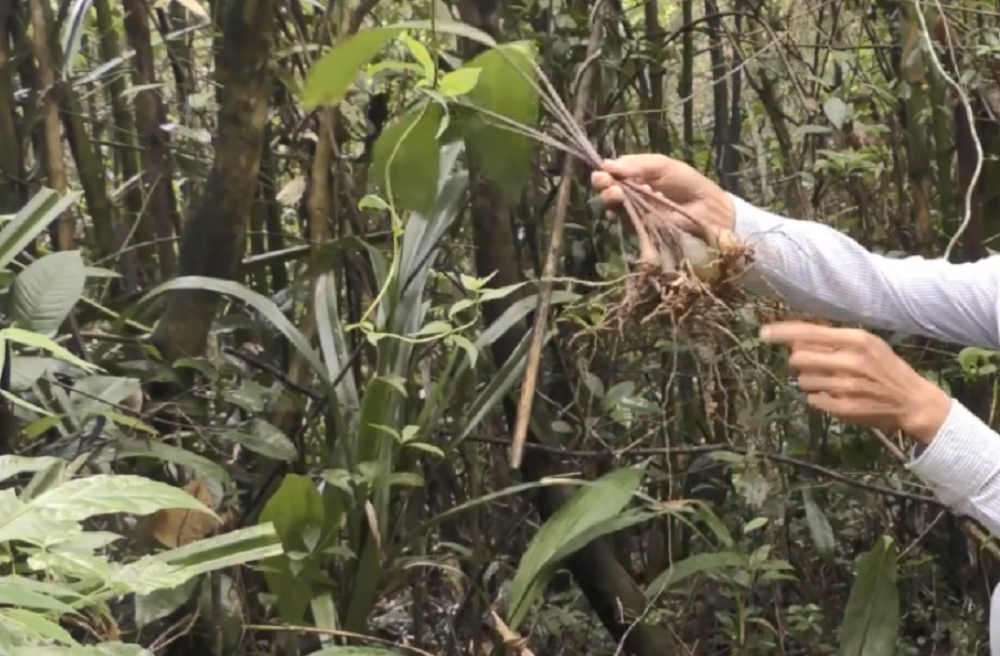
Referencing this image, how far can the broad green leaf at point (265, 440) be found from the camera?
1036 mm

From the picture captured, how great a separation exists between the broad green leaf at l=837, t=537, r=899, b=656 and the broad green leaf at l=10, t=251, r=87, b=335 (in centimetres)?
87

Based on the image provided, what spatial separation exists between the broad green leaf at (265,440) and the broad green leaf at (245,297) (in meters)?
0.07

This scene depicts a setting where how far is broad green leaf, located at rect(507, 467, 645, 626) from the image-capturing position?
105cm

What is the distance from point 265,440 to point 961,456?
62cm

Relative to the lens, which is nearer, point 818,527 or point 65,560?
point 65,560

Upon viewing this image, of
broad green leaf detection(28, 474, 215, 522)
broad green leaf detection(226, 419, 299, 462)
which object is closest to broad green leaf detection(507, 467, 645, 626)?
broad green leaf detection(226, 419, 299, 462)

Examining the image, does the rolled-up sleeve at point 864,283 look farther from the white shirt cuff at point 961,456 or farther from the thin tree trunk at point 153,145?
the thin tree trunk at point 153,145

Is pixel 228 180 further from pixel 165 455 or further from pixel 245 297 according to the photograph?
pixel 165 455

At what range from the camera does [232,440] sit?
105 centimetres

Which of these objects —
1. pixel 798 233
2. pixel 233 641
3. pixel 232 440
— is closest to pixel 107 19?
pixel 232 440

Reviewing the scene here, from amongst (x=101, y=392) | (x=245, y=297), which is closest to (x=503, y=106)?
(x=245, y=297)

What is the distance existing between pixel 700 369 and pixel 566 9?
0.64 meters

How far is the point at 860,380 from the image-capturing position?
771 millimetres

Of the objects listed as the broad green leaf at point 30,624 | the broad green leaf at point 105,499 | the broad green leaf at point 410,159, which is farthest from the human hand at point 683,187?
the broad green leaf at point 30,624
